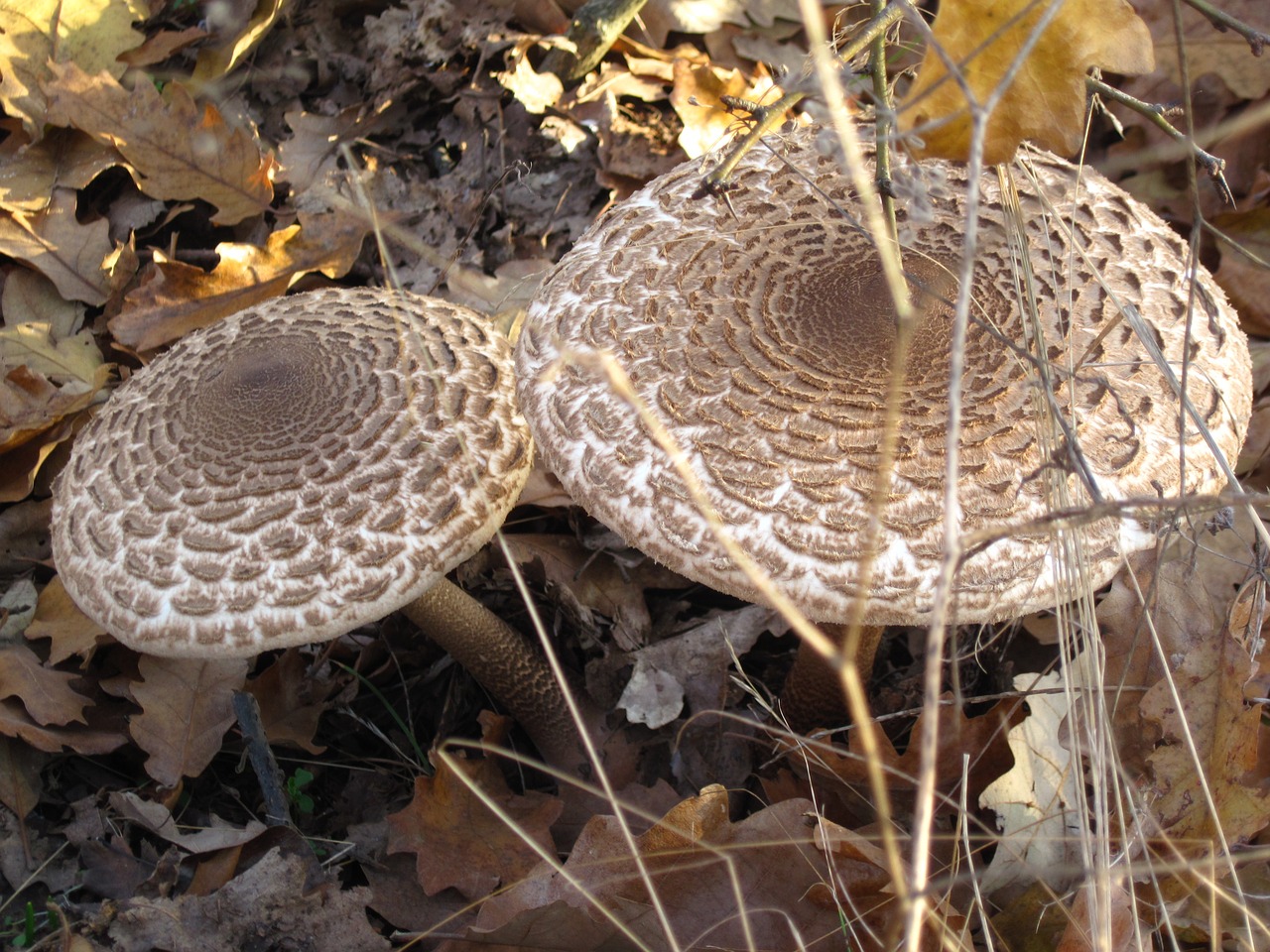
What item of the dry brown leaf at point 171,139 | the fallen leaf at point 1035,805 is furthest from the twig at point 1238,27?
the dry brown leaf at point 171,139

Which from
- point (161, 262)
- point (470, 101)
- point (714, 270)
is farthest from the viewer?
point (470, 101)

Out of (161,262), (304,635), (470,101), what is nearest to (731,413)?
(304,635)

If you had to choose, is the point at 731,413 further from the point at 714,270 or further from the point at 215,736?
the point at 215,736

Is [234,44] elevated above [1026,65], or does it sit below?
below

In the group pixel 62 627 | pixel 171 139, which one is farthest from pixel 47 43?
pixel 62 627

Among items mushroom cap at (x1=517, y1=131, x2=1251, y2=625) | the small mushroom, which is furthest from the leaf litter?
the small mushroom

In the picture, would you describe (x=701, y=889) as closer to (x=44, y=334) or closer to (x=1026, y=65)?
(x=1026, y=65)

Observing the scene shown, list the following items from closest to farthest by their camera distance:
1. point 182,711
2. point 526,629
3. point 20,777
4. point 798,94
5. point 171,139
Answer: point 798,94 < point 20,777 < point 182,711 < point 526,629 < point 171,139
